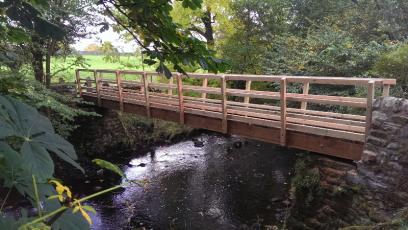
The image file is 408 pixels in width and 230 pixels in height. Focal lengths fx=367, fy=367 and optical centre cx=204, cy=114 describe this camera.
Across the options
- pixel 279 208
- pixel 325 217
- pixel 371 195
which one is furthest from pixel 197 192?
pixel 371 195

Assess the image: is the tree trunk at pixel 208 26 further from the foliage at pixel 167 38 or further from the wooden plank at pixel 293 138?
the foliage at pixel 167 38

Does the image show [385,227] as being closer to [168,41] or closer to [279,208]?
[168,41]

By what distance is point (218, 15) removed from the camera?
15.9 meters

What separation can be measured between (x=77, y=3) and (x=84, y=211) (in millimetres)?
11375

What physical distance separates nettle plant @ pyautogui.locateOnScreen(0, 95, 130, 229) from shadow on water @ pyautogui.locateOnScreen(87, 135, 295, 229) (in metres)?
7.27

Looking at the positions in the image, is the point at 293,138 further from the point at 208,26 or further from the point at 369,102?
the point at 208,26

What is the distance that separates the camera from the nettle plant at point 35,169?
0.73 meters

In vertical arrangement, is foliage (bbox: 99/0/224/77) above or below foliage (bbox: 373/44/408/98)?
above

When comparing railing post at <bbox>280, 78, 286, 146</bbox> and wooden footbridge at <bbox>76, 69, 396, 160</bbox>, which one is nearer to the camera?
wooden footbridge at <bbox>76, 69, 396, 160</bbox>

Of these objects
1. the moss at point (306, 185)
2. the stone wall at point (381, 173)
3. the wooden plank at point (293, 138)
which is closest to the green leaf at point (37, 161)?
the stone wall at point (381, 173)

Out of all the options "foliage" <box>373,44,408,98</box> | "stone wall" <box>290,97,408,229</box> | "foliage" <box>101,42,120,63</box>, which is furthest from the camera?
"foliage" <box>101,42,120,63</box>

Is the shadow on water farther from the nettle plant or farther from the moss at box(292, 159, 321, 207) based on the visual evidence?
the nettle plant

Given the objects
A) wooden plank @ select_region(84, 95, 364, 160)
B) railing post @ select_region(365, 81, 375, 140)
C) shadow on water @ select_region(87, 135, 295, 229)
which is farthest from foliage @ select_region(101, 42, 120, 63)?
railing post @ select_region(365, 81, 375, 140)

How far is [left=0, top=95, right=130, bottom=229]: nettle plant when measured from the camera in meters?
0.73
